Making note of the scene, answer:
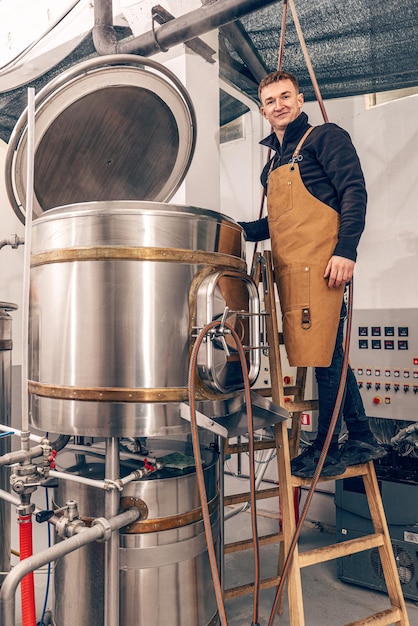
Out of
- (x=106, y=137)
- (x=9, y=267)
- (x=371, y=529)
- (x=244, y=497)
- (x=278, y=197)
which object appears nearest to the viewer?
(x=278, y=197)

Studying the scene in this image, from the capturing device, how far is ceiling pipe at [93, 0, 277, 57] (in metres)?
1.80

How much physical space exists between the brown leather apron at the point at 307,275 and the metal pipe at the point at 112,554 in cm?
67

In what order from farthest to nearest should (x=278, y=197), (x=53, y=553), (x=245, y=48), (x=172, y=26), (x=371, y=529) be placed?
(x=245, y=48), (x=371, y=529), (x=172, y=26), (x=278, y=197), (x=53, y=553)

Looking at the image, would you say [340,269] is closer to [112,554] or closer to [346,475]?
[346,475]

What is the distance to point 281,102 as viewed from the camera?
67.0 inches

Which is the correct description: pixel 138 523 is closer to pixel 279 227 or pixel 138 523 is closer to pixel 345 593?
pixel 279 227

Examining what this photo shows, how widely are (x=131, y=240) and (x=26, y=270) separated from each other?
0.27 m

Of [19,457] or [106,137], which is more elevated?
[106,137]

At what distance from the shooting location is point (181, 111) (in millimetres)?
1776

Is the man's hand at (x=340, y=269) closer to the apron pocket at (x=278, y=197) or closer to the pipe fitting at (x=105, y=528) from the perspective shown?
the apron pocket at (x=278, y=197)

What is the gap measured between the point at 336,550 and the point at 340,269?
0.93 m

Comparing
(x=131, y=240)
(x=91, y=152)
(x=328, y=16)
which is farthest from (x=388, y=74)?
(x=131, y=240)

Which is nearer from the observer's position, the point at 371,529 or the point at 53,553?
the point at 53,553

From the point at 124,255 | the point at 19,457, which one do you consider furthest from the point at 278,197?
the point at 19,457
